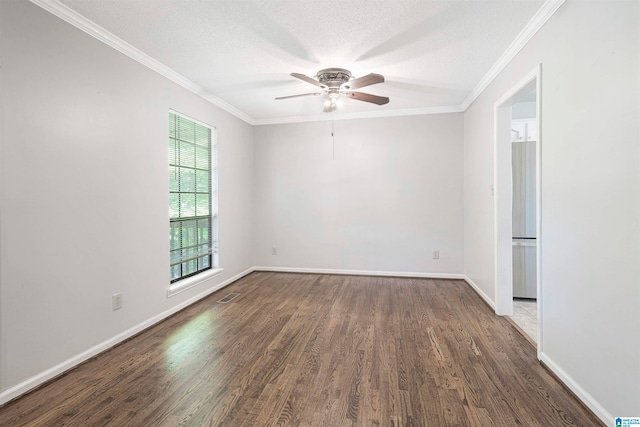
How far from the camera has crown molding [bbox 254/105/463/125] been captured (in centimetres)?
451

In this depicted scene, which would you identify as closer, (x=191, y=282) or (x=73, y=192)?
(x=73, y=192)

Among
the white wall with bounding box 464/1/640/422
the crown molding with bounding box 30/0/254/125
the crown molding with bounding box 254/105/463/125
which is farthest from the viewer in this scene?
the crown molding with bounding box 254/105/463/125

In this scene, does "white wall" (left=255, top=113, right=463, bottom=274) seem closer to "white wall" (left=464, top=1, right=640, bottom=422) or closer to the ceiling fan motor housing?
the ceiling fan motor housing

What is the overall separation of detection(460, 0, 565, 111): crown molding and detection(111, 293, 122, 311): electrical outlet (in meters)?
3.95

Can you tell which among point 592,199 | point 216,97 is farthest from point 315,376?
point 216,97

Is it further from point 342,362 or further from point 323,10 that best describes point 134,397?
point 323,10

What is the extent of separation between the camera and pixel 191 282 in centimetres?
357

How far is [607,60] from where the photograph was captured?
1.58 metres

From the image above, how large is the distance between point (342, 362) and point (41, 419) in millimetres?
1816

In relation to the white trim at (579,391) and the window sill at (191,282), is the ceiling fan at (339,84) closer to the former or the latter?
the window sill at (191,282)

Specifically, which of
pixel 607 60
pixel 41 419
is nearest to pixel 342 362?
pixel 41 419

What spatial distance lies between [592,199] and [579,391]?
3.77 ft

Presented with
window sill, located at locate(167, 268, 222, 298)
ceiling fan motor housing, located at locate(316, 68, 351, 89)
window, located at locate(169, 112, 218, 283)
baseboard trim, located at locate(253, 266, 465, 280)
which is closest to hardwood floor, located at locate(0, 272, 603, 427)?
window sill, located at locate(167, 268, 222, 298)

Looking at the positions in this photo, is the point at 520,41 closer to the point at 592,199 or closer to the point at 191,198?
the point at 592,199
